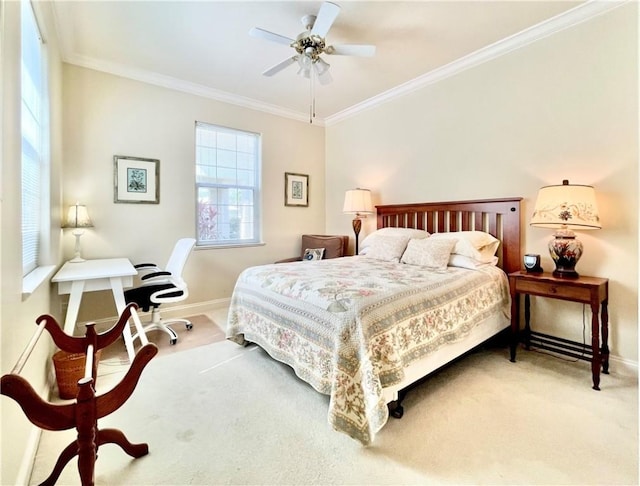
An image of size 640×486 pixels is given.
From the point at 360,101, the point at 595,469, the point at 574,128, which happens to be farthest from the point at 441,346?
the point at 360,101

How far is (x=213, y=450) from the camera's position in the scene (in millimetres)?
1558

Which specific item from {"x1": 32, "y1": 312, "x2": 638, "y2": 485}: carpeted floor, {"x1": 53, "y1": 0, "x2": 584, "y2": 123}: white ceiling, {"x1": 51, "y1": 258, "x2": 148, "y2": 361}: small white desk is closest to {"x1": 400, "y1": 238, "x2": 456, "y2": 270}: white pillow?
{"x1": 32, "y1": 312, "x2": 638, "y2": 485}: carpeted floor

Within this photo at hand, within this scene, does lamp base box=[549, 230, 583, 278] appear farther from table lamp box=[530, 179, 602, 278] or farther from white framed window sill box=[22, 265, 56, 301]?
white framed window sill box=[22, 265, 56, 301]

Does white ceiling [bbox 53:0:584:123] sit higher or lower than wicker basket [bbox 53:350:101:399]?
higher

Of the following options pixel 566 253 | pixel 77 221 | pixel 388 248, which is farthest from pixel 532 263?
pixel 77 221

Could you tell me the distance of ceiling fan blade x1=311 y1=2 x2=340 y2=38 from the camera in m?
2.03

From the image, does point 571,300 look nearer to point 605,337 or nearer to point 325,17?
point 605,337

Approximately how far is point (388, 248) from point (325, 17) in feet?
6.94

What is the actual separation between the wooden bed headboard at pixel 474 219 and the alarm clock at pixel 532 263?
242mm

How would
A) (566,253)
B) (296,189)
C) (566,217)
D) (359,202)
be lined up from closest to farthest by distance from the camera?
(566,217) → (566,253) → (359,202) → (296,189)

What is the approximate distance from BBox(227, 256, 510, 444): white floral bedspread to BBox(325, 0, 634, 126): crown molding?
208cm

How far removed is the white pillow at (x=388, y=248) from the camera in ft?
10.6

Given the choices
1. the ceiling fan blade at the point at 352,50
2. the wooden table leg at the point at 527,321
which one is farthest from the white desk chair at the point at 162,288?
the wooden table leg at the point at 527,321

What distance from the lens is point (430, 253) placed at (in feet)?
9.35
